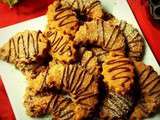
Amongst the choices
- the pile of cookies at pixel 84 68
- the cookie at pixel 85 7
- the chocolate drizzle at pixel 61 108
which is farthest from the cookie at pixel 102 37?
the chocolate drizzle at pixel 61 108

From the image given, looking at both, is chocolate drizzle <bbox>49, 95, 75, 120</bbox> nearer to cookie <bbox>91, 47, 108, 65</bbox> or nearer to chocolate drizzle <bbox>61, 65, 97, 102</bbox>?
chocolate drizzle <bbox>61, 65, 97, 102</bbox>

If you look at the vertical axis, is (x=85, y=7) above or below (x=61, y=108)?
above

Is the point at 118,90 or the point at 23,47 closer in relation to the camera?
the point at 118,90

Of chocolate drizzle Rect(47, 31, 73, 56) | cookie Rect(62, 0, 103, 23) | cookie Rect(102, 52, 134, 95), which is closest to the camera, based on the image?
cookie Rect(102, 52, 134, 95)

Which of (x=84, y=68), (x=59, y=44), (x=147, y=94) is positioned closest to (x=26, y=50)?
(x=59, y=44)

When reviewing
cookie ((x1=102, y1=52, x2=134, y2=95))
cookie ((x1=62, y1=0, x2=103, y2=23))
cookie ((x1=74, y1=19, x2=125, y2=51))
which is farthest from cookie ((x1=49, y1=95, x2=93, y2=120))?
cookie ((x1=62, y1=0, x2=103, y2=23))

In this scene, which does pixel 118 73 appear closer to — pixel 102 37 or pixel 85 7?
pixel 102 37

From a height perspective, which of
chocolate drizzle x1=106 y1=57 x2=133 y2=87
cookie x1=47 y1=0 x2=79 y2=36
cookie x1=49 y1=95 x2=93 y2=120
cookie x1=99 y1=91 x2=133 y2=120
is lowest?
cookie x1=99 y1=91 x2=133 y2=120
